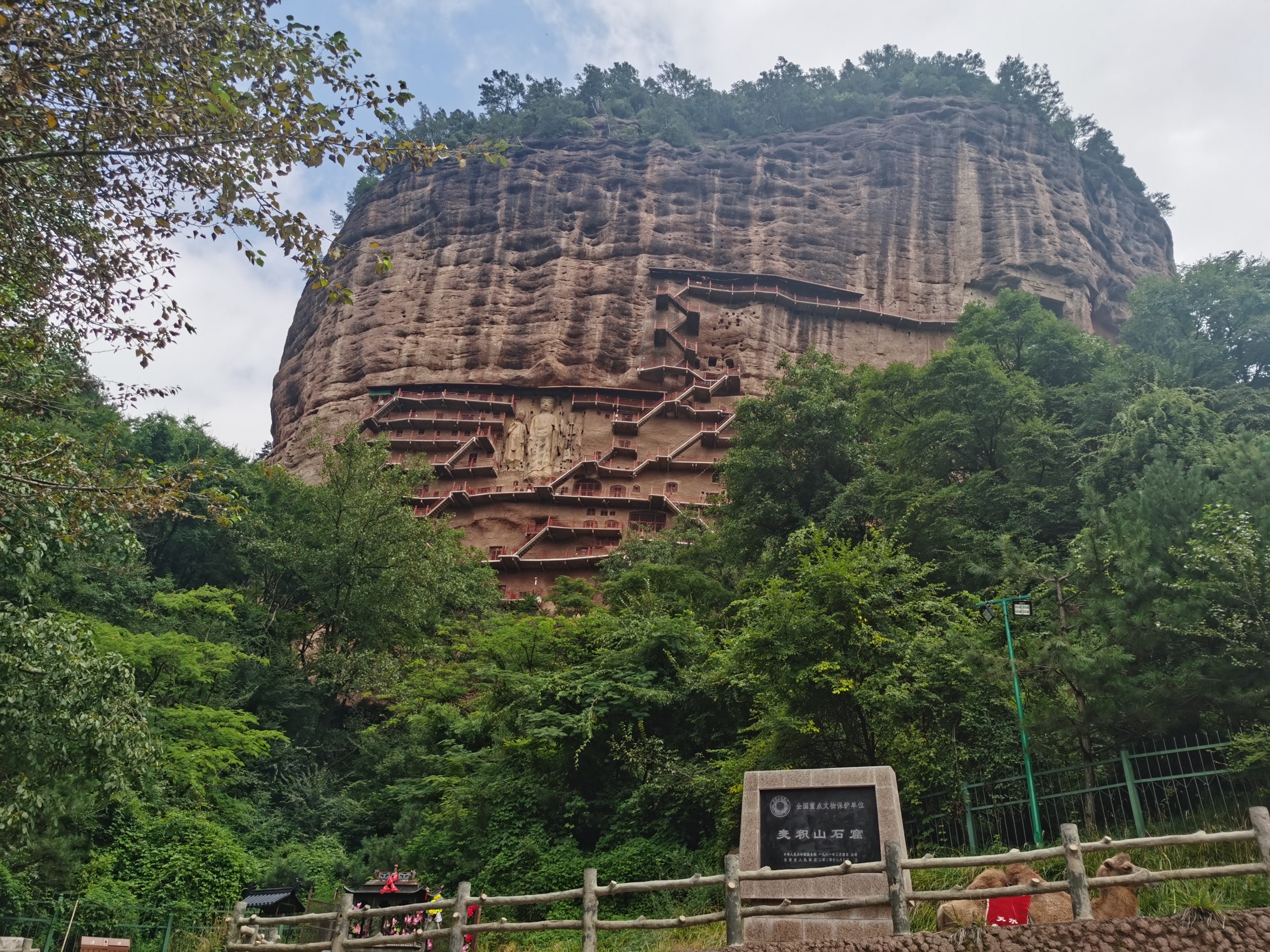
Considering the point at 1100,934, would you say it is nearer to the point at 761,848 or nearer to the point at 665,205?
the point at 761,848

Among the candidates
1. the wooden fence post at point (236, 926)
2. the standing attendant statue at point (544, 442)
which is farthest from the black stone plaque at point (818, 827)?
the standing attendant statue at point (544, 442)

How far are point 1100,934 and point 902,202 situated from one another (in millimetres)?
45416

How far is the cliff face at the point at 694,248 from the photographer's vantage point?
4262cm

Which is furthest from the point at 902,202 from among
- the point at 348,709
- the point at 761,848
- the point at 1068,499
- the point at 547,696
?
the point at 761,848

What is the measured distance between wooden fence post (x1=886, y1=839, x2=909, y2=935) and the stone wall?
0.14 metres

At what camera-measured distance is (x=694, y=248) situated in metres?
46.0

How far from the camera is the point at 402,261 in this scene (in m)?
45.5

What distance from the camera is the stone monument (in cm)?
800

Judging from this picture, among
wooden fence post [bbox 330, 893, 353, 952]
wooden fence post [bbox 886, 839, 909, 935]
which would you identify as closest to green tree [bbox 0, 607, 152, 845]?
wooden fence post [bbox 330, 893, 353, 952]

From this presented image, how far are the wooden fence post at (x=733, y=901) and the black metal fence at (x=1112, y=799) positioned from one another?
4.31 m

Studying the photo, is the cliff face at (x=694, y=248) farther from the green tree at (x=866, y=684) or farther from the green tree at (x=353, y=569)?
the green tree at (x=866, y=684)

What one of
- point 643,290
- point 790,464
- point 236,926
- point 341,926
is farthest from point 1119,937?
point 643,290

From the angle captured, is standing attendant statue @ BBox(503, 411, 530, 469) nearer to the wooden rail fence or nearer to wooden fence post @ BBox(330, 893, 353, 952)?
the wooden rail fence

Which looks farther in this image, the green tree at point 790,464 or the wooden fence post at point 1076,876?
the green tree at point 790,464
